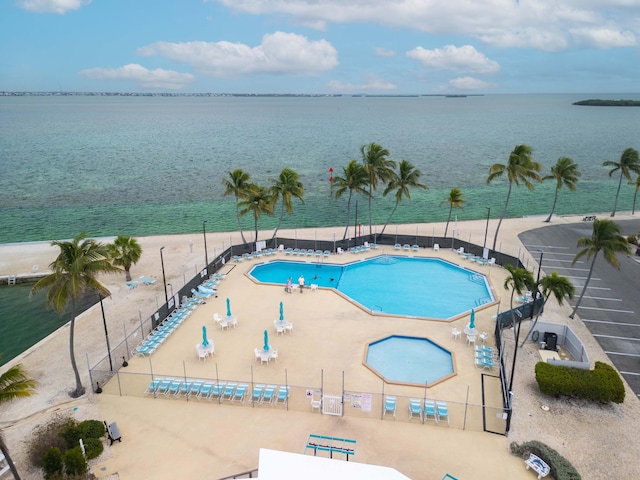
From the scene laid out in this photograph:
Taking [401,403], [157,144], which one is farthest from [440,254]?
[157,144]

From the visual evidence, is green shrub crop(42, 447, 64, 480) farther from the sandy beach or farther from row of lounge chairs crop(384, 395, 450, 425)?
row of lounge chairs crop(384, 395, 450, 425)

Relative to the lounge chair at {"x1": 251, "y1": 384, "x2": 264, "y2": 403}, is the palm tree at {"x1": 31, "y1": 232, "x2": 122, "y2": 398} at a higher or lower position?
higher

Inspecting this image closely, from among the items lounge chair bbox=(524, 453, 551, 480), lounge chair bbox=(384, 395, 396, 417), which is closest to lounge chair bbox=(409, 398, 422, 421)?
lounge chair bbox=(384, 395, 396, 417)

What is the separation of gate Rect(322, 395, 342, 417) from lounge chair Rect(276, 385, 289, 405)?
183 centimetres

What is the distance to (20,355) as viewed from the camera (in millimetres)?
25766

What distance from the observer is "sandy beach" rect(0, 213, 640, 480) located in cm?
1773

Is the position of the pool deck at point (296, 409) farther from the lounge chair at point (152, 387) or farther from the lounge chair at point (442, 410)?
the lounge chair at point (442, 410)

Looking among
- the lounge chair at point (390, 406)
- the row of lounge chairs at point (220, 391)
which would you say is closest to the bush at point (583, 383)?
→ the lounge chair at point (390, 406)

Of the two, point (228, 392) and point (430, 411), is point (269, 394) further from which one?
point (430, 411)

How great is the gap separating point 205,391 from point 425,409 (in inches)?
418

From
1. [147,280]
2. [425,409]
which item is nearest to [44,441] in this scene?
[425,409]

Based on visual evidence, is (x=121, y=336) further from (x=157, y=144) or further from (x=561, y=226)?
(x=157, y=144)

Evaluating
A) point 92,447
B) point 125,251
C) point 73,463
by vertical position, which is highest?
point 125,251

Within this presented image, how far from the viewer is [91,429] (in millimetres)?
18812
